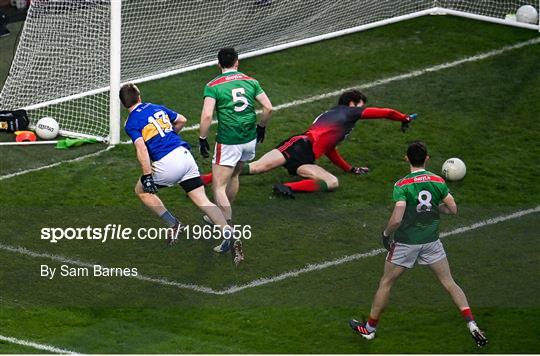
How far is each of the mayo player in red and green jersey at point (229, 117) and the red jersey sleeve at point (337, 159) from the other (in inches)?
79.7

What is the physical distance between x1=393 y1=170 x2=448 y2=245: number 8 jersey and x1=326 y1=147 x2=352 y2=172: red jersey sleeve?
419 cm

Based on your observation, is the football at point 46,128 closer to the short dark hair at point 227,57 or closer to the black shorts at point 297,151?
the black shorts at point 297,151

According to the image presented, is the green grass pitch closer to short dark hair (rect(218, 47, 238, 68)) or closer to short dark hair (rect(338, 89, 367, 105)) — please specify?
short dark hair (rect(338, 89, 367, 105))

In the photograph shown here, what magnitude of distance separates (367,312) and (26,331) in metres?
3.26

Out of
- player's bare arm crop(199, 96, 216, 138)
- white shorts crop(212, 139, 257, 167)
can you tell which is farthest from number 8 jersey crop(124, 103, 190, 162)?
white shorts crop(212, 139, 257, 167)

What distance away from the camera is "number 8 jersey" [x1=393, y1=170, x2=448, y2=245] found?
1234cm

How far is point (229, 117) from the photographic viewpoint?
47.5 ft

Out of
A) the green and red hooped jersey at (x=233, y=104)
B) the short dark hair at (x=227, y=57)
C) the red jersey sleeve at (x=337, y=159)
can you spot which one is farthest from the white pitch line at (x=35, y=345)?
the red jersey sleeve at (x=337, y=159)

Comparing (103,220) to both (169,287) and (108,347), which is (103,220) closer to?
(169,287)

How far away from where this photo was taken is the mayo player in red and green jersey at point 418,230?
12.3m

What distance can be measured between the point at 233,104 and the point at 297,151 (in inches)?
81.0

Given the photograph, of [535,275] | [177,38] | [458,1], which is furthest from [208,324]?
[458,1]

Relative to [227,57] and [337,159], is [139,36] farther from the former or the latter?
[227,57]

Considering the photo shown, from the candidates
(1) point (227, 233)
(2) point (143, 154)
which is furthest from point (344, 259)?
(2) point (143, 154)
